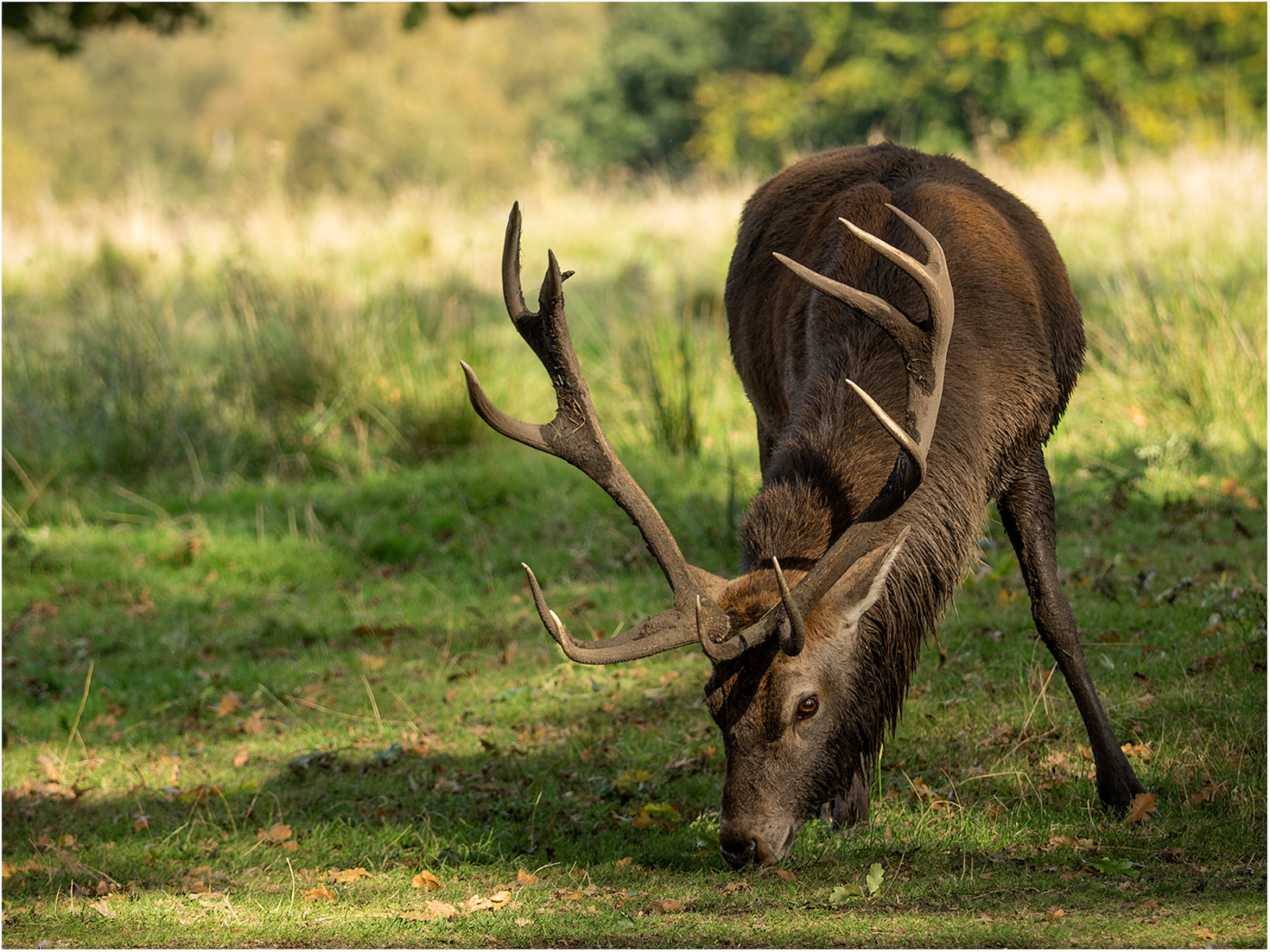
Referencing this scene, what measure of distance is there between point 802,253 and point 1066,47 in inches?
990

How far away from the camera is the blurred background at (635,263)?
934cm

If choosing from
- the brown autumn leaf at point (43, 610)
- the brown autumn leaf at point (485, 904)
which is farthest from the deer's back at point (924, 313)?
the brown autumn leaf at point (43, 610)

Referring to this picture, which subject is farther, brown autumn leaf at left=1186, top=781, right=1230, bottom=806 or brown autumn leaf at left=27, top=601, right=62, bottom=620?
brown autumn leaf at left=27, top=601, right=62, bottom=620

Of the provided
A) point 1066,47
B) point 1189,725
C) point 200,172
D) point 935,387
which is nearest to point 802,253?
point 935,387

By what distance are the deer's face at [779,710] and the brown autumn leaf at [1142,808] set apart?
4.08 feet

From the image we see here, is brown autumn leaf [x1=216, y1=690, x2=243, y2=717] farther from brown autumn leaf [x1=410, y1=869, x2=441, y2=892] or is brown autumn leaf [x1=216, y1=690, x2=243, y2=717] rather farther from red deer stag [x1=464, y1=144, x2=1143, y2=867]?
red deer stag [x1=464, y1=144, x2=1143, y2=867]

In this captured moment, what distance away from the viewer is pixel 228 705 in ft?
21.5

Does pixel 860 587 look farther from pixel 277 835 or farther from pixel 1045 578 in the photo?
pixel 277 835

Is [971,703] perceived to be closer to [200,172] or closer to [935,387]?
[935,387]

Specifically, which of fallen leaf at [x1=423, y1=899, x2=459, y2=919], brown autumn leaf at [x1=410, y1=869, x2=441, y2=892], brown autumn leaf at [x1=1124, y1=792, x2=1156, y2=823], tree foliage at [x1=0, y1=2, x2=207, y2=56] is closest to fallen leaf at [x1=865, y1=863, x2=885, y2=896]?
brown autumn leaf at [x1=1124, y1=792, x2=1156, y2=823]

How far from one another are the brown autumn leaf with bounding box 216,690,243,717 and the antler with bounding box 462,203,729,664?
326 centimetres

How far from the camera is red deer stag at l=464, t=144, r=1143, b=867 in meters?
3.79

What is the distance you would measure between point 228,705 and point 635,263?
9.48 m

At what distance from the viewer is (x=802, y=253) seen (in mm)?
5375
